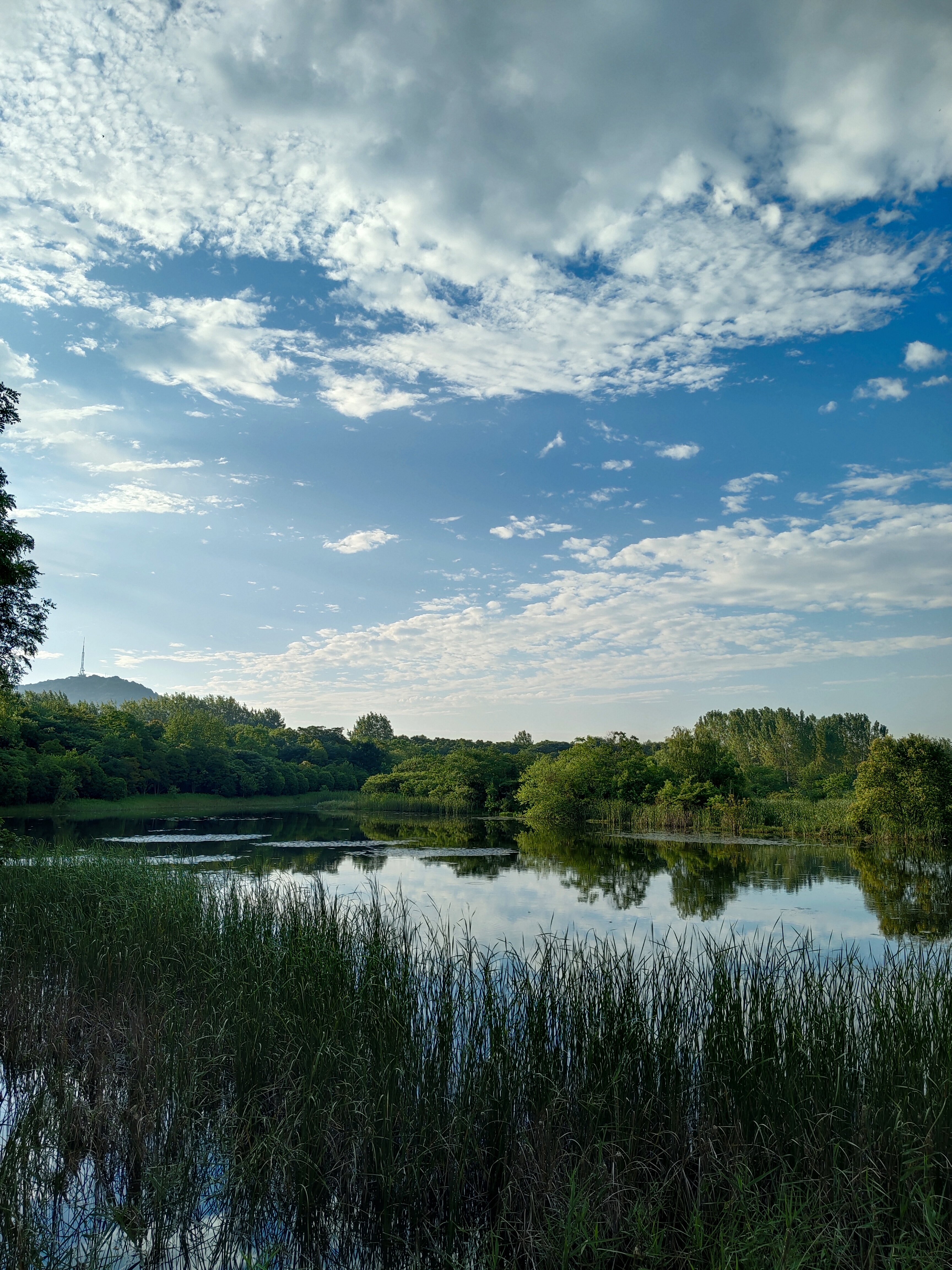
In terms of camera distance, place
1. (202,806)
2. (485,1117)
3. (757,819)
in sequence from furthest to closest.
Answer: (202,806)
(757,819)
(485,1117)

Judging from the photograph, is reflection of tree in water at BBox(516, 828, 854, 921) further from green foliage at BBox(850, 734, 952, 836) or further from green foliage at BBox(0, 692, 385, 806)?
green foliage at BBox(0, 692, 385, 806)

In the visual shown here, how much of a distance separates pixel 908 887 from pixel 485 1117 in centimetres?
1715

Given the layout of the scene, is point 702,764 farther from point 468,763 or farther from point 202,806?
point 202,806

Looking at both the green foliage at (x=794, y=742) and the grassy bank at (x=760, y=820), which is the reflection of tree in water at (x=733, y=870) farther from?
the green foliage at (x=794, y=742)

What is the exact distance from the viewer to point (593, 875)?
20094 millimetres

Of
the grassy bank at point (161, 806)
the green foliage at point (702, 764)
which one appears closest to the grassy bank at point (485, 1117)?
the grassy bank at point (161, 806)

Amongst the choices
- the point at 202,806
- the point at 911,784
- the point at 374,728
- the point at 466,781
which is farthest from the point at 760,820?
the point at 374,728

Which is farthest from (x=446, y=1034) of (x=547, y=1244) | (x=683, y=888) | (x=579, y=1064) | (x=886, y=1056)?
(x=683, y=888)

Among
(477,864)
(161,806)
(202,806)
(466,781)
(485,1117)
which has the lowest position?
(202,806)

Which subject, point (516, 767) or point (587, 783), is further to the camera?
point (516, 767)

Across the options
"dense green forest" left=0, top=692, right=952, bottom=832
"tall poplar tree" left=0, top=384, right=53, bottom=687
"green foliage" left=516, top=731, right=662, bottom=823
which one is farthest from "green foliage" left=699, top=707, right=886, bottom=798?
"tall poplar tree" left=0, top=384, right=53, bottom=687

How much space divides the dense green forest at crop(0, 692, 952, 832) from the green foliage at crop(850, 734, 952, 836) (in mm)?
49

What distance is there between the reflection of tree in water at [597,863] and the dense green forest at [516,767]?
837cm

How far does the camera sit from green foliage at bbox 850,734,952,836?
25.7 m
